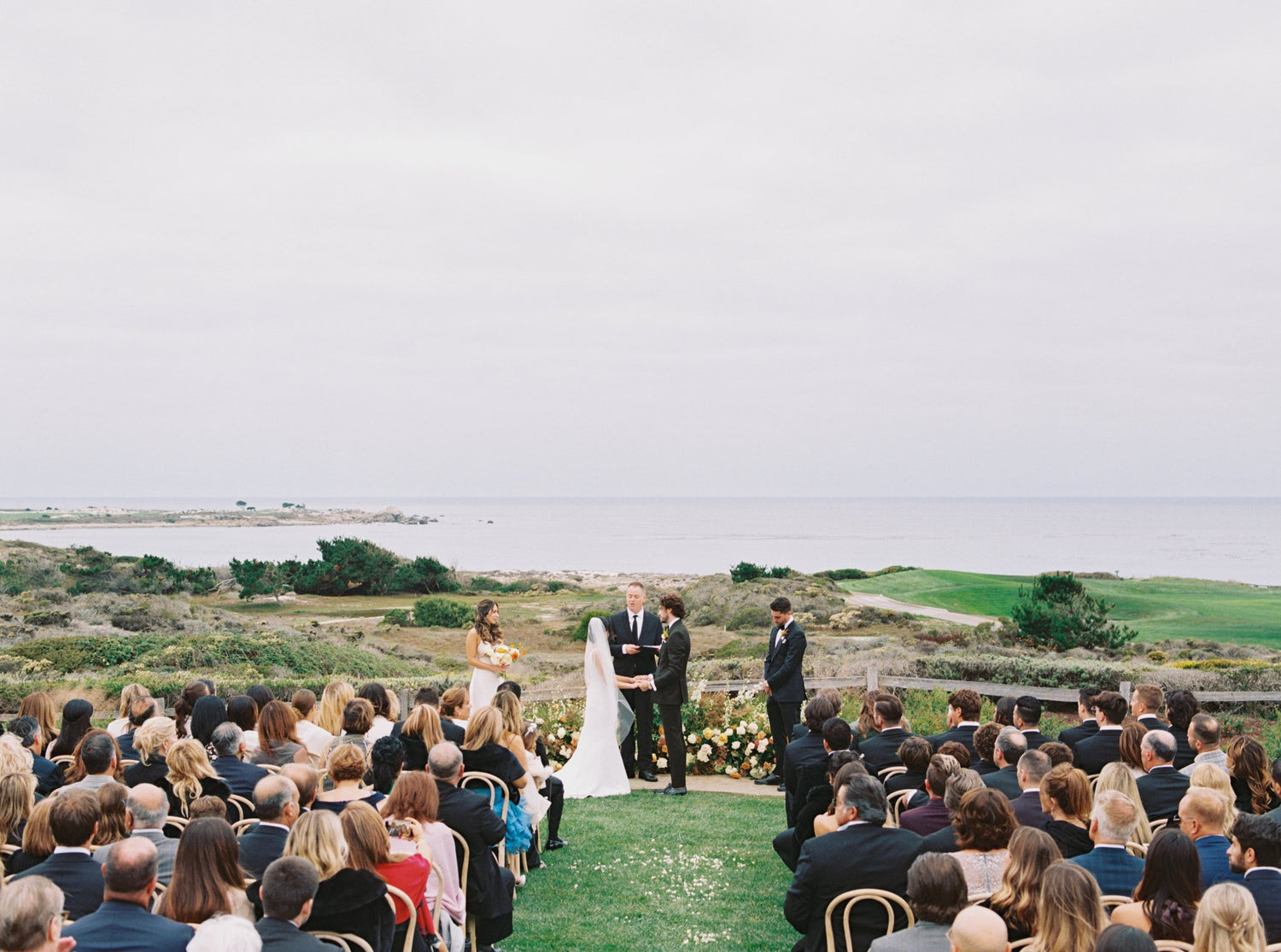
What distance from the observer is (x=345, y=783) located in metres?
5.10

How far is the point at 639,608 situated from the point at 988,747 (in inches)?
202

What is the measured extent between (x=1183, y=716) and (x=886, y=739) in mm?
2049

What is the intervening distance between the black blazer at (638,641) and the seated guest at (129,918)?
712cm

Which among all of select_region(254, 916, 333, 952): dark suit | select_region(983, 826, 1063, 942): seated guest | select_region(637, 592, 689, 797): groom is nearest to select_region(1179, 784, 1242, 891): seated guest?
select_region(983, 826, 1063, 942): seated guest

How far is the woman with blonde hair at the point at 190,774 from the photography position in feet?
17.6

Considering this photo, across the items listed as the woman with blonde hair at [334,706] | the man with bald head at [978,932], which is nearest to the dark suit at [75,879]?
the woman with blonde hair at [334,706]

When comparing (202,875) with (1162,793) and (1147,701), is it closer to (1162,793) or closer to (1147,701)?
(1162,793)

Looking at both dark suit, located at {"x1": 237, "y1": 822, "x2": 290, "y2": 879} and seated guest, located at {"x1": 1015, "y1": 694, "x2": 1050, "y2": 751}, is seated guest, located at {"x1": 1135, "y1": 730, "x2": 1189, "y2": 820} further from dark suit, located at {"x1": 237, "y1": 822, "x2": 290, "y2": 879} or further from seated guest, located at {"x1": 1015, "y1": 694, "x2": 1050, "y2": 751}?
dark suit, located at {"x1": 237, "y1": 822, "x2": 290, "y2": 879}

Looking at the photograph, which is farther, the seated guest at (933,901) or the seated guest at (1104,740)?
the seated guest at (1104,740)

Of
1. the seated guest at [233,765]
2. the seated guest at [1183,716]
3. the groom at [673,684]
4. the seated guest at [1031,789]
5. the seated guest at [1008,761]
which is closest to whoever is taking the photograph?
the seated guest at [1031,789]

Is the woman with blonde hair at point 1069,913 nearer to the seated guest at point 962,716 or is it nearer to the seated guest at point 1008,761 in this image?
the seated guest at point 1008,761

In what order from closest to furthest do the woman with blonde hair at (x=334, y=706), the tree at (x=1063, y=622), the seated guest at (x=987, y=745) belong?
1. the seated guest at (x=987, y=745)
2. the woman with blonde hair at (x=334, y=706)
3. the tree at (x=1063, y=622)

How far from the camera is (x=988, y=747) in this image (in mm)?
6027

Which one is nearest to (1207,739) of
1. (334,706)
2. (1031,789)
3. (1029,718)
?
(1029,718)
